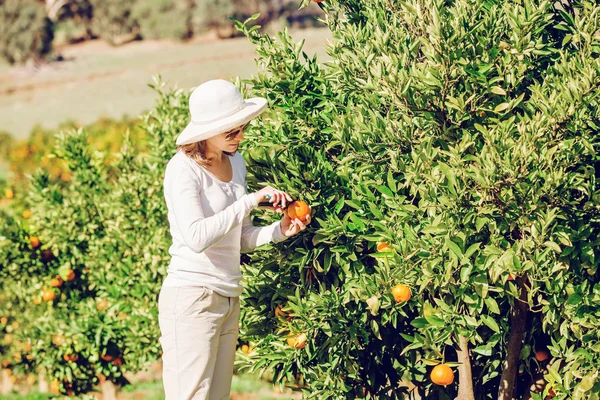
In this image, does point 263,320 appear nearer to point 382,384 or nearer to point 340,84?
point 382,384

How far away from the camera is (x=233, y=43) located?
40.0 meters

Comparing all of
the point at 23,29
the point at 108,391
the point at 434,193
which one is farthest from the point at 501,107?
the point at 23,29

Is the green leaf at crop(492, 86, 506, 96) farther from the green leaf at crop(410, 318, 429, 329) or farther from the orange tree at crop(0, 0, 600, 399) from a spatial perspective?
the green leaf at crop(410, 318, 429, 329)

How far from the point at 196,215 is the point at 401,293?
32.9 inches

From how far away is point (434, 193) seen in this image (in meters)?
3.04

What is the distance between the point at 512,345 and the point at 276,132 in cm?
134

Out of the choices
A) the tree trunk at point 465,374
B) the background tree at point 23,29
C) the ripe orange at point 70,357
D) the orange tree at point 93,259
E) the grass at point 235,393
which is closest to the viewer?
the tree trunk at point 465,374

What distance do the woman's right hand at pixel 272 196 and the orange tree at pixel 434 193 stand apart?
0.59 feet

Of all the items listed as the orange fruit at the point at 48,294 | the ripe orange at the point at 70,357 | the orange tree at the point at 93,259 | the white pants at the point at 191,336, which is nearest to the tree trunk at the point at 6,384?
the orange tree at the point at 93,259

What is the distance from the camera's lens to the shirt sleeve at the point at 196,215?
2.96 metres

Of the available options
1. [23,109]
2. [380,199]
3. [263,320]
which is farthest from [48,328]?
[23,109]

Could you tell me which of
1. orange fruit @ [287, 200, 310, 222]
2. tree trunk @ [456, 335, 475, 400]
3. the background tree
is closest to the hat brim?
orange fruit @ [287, 200, 310, 222]

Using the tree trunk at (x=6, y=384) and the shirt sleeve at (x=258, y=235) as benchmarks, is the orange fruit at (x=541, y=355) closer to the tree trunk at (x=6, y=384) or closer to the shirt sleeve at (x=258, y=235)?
the shirt sleeve at (x=258, y=235)

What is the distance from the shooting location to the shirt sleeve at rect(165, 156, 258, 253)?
296 cm
